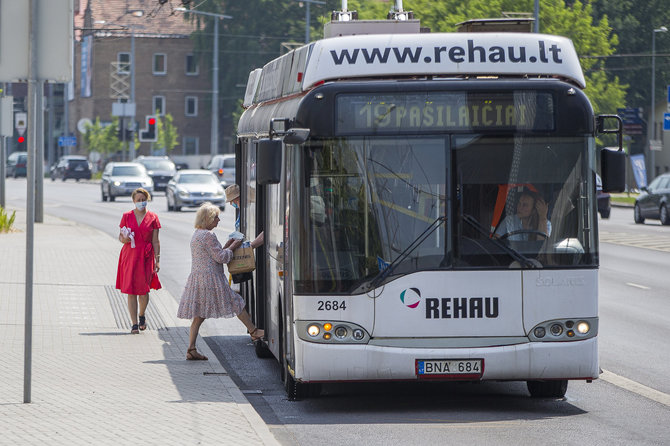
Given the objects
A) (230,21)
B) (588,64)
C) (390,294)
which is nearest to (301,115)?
(390,294)

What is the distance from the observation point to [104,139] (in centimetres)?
8656

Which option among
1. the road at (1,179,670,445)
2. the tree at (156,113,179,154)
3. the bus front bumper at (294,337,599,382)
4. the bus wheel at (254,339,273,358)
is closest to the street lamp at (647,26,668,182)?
the tree at (156,113,179,154)

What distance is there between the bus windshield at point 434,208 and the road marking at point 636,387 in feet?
4.52

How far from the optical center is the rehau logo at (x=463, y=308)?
917cm

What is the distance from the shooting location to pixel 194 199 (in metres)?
45.0

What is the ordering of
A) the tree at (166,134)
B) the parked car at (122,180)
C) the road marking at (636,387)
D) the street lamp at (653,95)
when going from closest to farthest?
the road marking at (636,387)
the parked car at (122,180)
the street lamp at (653,95)
the tree at (166,134)

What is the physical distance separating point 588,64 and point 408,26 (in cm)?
5194

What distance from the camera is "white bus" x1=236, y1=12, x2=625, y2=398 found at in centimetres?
916

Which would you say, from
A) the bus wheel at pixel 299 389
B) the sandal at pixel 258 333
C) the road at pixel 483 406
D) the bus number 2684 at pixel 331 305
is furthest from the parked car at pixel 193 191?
the bus number 2684 at pixel 331 305

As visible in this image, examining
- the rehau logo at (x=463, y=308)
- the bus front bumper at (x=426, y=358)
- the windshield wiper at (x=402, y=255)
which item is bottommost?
the bus front bumper at (x=426, y=358)

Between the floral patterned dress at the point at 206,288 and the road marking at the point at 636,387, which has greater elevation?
the floral patterned dress at the point at 206,288

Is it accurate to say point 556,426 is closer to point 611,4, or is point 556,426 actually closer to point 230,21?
point 611,4

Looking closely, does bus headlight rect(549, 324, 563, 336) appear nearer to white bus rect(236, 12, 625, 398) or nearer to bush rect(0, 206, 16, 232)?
white bus rect(236, 12, 625, 398)

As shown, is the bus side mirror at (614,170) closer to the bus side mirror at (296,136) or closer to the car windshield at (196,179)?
the bus side mirror at (296,136)
